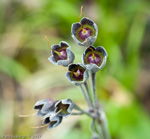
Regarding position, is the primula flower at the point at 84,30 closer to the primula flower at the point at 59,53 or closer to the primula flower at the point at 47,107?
the primula flower at the point at 59,53

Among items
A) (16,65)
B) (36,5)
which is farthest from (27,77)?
(36,5)

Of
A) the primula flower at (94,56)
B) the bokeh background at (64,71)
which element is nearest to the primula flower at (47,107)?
the primula flower at (94,56)

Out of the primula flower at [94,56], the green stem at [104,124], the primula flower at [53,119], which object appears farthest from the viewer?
the green stem at [104,124]

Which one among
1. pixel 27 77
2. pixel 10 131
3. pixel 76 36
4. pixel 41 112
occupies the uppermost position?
pixel 76 36

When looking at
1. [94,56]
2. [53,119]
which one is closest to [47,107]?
[53,119]

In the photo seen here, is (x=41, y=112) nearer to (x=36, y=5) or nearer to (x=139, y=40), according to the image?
(x=139, y=40)

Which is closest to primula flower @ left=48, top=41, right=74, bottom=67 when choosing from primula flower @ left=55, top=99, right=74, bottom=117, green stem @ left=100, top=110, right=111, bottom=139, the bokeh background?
primula flower @ left=55, top=99, right=74, bottom=117

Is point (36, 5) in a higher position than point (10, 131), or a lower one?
higher
